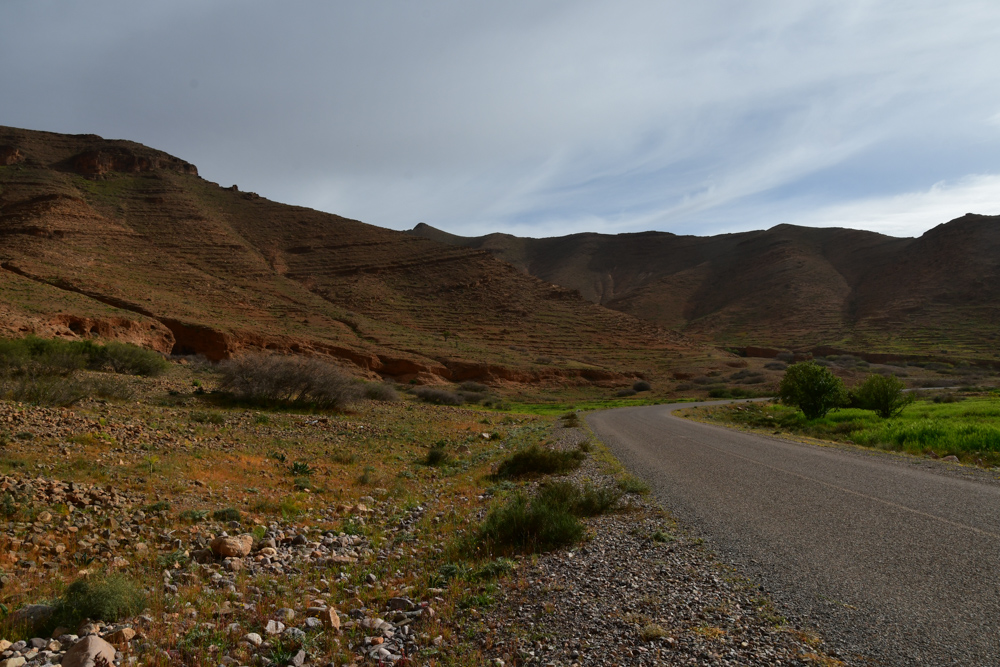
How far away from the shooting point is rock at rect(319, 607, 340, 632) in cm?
446

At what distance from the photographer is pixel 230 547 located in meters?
6.18

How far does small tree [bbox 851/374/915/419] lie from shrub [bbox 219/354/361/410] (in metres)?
24.7

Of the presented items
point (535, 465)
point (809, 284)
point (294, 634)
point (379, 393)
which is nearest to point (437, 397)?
point (379, 393)

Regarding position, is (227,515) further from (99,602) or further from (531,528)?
(531,528)

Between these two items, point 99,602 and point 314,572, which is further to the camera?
point 314,572

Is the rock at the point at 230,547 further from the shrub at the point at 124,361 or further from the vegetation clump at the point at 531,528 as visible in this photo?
the shrub at the point at 124,361

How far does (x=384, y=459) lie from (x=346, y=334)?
37381 mm

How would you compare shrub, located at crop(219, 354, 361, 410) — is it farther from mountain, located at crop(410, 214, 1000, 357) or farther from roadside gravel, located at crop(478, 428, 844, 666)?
mountain, located at crop(410, 214, 1000, 357)

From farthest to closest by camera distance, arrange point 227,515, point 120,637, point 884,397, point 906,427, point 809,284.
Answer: point 809,284, point 884,397, point 906,427, point 227,515, point 120,637

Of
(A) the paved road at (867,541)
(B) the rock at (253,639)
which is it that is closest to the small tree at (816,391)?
(A) the paved road at (867,541)

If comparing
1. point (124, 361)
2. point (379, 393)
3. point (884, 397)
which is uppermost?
point (124, 361)

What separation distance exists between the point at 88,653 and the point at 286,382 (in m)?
17.9

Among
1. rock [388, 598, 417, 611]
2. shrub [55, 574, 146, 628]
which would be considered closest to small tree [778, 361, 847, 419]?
rock [388, 598, 417, 611]

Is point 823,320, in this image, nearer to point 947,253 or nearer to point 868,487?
point 947,253
